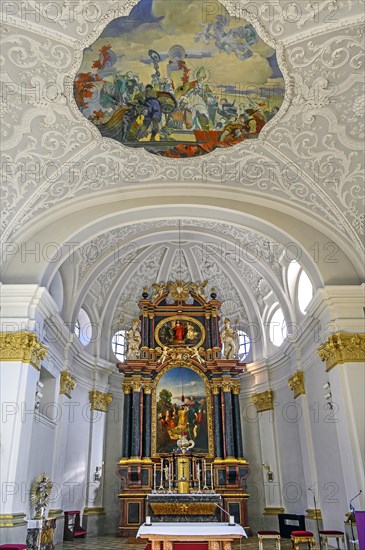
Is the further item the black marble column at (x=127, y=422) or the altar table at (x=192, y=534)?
the black marble column at (x=127, y=422)

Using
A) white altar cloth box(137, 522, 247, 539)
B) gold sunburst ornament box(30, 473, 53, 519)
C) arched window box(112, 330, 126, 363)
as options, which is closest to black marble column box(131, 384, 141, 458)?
arched window box(112, 330, 126, 363)

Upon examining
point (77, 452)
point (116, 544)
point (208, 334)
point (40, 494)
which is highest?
point (208, 334)

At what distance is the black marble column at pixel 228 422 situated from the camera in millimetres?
15270

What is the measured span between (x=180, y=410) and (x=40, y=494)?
601cm

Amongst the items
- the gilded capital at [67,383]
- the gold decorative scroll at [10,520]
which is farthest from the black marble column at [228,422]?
the gold decorative scroll at [10,520]

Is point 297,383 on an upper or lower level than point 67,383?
lower

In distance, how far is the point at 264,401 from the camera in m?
16.7

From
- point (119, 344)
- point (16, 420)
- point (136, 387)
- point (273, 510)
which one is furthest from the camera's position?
point (119, 344)

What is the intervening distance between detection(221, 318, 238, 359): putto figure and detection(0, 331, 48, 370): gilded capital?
7.89m

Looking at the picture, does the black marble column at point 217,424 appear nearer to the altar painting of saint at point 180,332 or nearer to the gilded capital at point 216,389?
the gilded capital at point 216,389

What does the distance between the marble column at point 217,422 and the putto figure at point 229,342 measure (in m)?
1.28

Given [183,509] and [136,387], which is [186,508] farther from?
[136,387]

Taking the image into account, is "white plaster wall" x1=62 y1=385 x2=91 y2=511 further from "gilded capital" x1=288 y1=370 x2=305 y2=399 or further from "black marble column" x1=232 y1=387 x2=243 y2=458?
"gilded capital" x1=288 y1=370 x2=305 y2=399

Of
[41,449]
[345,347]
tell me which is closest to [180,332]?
[41,449]
